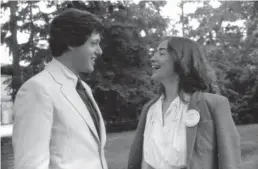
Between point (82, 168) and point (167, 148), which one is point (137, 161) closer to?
point (167, 148)

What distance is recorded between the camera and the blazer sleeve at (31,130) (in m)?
1.63

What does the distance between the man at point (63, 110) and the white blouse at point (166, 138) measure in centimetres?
62

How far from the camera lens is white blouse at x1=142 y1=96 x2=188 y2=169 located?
2535 mm

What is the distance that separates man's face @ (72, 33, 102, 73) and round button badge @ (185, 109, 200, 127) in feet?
2.66

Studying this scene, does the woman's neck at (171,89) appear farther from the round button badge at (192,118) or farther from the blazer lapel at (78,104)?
the blazer lapel at (78,104)

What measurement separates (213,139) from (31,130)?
1380 mm

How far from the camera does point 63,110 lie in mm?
1885

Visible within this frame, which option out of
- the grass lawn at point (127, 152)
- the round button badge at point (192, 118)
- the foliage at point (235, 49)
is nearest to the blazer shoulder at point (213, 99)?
the round button badge at point (192, 118)

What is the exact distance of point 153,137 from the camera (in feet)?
8.80

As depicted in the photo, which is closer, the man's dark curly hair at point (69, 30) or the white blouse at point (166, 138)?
the man's dark curly hair at point (69, 30)

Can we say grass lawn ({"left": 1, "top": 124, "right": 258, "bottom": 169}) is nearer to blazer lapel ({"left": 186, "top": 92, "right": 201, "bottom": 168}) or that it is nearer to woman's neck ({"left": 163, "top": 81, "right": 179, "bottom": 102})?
woman's neck ({"left": 163, "top": 81, "right": 179, "bottom": 102})

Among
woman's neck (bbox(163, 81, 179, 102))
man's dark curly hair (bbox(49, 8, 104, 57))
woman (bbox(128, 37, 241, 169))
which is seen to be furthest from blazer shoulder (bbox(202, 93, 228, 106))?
man's dark curly hair (bbox(49, 8, 104, 57))

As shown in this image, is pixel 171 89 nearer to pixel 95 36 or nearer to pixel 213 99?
pixel 213 99

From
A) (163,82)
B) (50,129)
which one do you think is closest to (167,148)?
(163,82)
